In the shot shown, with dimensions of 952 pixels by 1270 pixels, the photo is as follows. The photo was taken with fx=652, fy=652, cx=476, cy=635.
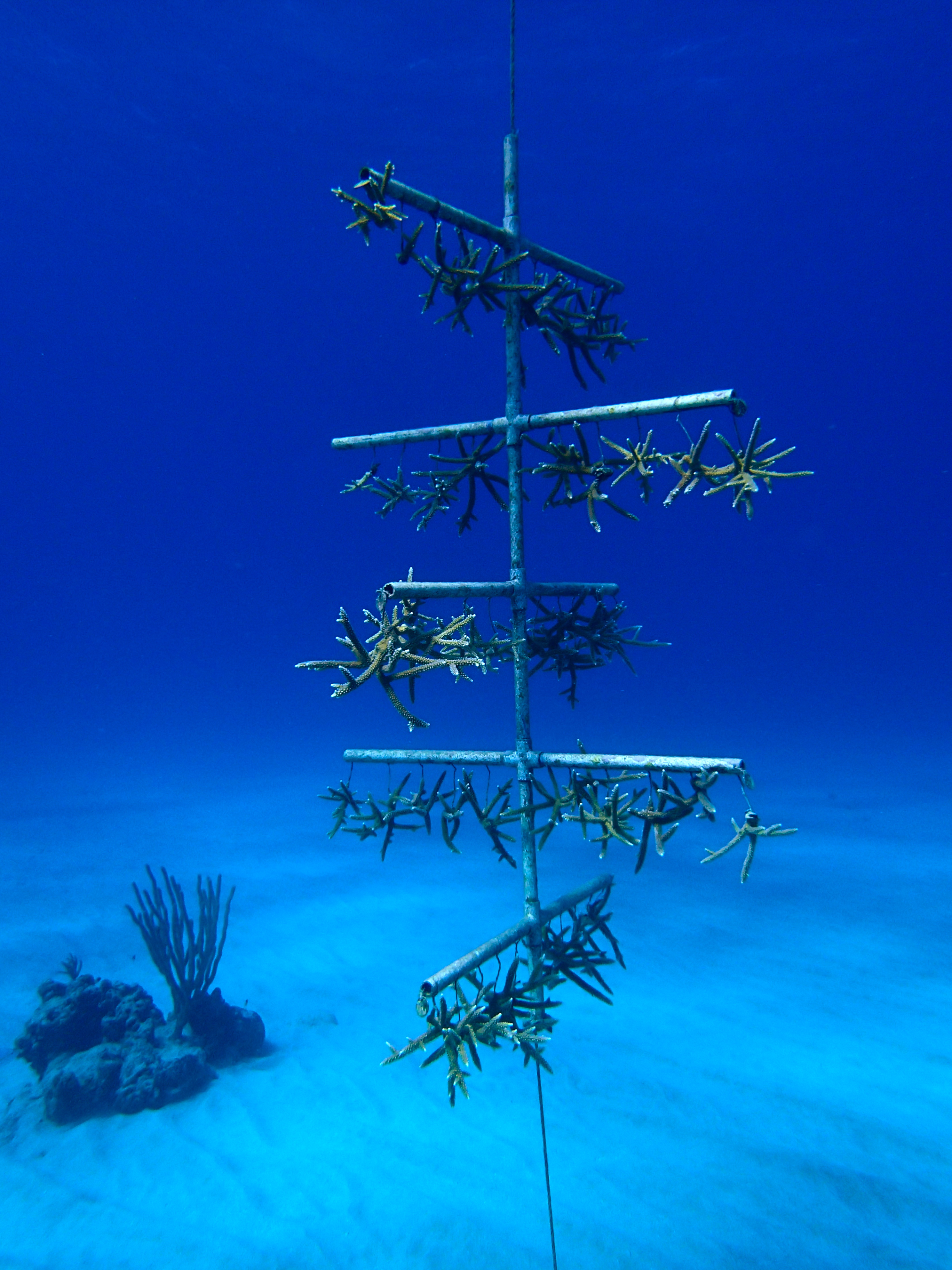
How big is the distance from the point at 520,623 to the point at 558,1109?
614 centimetres

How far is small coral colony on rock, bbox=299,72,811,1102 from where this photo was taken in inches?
89.7

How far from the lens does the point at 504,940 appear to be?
2.73 meters

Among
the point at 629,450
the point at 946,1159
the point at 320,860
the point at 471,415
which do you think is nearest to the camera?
the point at 629,450

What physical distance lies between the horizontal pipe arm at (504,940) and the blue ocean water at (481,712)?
2276 millimetres

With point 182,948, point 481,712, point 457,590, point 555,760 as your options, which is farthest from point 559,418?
point 481,712

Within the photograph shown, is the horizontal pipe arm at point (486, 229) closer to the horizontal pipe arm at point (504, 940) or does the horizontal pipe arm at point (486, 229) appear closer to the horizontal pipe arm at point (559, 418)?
the horizontal pipe arm at point (559, 418)

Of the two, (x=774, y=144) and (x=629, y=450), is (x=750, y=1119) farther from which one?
→ (x=774, y=144)

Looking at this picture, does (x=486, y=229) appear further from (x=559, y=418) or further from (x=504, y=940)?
(x=504, y=940)

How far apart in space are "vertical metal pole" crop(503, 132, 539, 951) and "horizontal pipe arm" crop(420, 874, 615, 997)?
6 cm

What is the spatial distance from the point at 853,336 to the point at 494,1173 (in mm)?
76524

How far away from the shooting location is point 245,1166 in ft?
19.9

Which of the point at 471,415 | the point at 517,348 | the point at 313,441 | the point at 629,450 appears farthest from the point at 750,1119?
the point at 313,441

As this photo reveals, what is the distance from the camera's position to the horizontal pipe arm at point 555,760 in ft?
7.71

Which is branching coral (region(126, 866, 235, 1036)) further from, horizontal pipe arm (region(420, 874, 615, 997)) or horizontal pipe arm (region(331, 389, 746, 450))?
horizontal pipe arm (region(331, 389, 746, 450))
